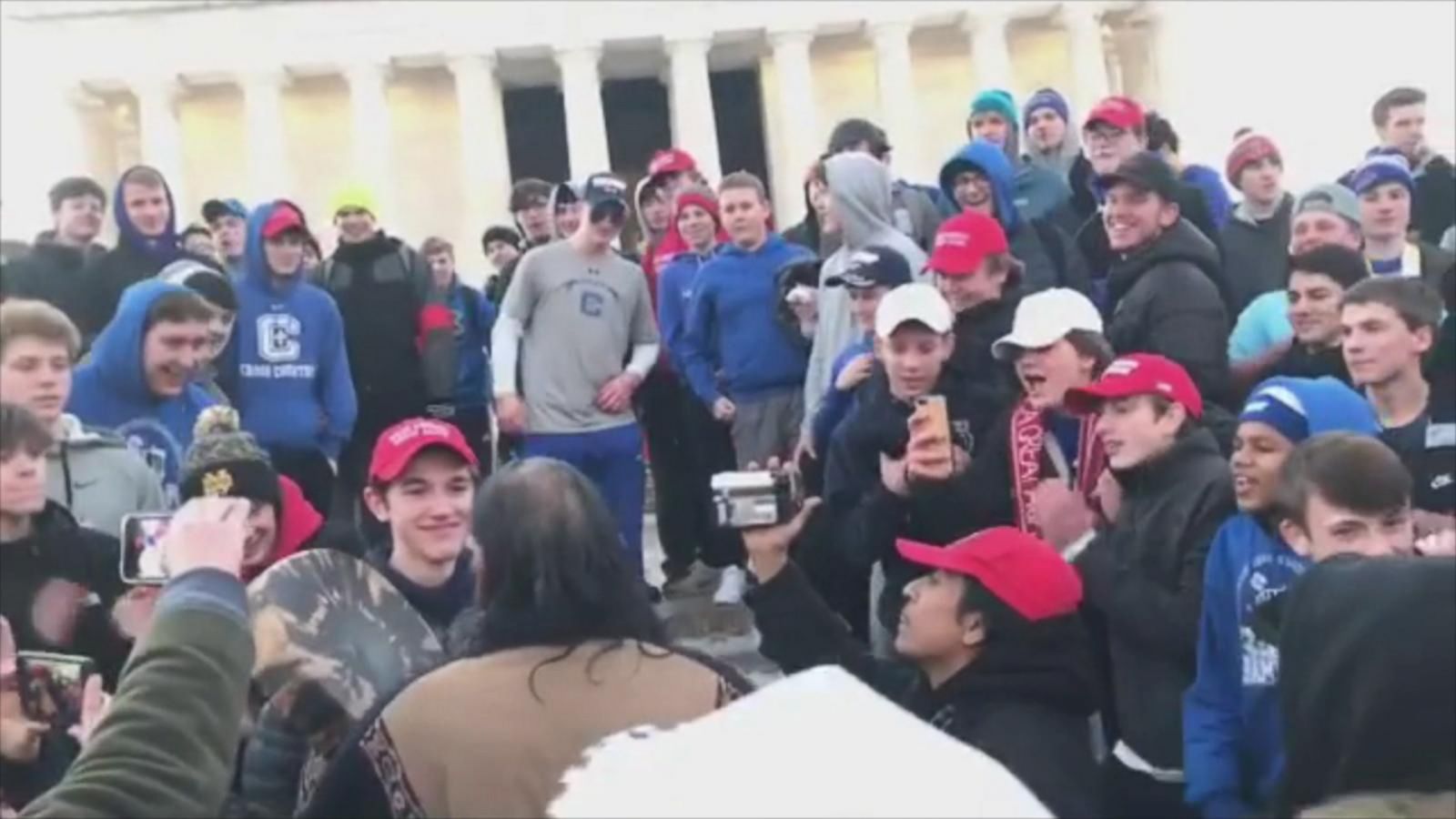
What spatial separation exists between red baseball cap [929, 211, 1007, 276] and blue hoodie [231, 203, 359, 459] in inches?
112

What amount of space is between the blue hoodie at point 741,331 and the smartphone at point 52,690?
16.7ft

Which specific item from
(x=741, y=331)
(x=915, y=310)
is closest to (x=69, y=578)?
(x=915, y=310)

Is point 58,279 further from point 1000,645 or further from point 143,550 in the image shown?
point 1000,645

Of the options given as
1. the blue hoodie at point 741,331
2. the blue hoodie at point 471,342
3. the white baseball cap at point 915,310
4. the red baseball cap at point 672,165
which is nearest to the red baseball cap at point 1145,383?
the white baseball cap at point 915,310

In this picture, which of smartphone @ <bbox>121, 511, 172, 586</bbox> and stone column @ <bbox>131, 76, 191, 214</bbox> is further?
stone column @ <bbox>131, 76, 191, 214</bbox>

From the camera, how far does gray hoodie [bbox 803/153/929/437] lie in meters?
7.62

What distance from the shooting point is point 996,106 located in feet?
35.2

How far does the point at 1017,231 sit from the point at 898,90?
27011 mm

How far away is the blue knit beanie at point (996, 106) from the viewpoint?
10695 mm

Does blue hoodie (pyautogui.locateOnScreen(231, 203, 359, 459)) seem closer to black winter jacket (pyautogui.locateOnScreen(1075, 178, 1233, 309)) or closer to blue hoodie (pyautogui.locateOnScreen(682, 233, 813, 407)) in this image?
blue hoodie (pyautogui.locateOnScreen(682, 233, 813, 407))

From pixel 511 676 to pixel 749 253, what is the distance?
5.72 m

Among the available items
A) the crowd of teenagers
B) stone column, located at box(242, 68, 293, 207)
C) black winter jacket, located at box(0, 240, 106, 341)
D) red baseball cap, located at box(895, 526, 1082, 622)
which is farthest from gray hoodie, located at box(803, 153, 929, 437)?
stone column, located at box(242, 68, 293, 207)

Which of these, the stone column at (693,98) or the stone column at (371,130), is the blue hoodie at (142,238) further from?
the stone column at (371,130)

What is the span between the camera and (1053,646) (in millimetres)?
4441
